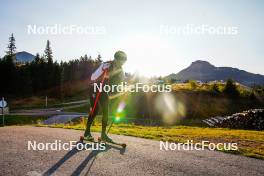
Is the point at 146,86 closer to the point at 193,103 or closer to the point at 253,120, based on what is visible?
the point at 193,103

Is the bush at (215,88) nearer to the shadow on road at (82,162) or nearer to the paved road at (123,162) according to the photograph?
the paved road at (123,162)

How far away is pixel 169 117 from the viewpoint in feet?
112

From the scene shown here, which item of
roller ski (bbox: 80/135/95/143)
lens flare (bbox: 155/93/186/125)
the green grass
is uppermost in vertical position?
roller ski (bbox: 80/135/95/143)

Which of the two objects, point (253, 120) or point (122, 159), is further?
point (253, 120)

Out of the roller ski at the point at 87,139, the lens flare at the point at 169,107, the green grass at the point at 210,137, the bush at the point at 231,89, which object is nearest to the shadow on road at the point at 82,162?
the roller ski at the point at 87,139

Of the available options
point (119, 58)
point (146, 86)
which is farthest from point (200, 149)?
point (146, 86)

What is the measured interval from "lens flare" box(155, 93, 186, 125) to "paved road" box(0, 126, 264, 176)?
25.5 m

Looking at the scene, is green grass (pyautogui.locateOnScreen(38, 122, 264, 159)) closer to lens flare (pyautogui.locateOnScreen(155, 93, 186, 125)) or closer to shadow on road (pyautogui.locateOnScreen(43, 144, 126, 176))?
shadow on road (pyautogui.locateOnScreen(43, 144, 126, 176))

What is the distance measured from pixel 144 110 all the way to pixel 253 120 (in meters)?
14.2
